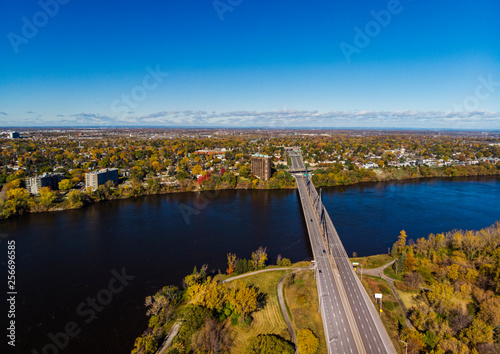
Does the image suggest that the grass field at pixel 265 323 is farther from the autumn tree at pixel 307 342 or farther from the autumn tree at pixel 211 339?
the autumn tree at pixel 307 342

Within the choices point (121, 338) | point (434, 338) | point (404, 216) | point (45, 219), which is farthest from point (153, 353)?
point (404, 216)

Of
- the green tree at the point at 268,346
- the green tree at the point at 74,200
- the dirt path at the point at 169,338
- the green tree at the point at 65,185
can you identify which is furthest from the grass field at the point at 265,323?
the green tree at the point at 65,185

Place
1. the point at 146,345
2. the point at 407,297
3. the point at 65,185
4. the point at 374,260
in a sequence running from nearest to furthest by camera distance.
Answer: the point at 146,345, the point at 407,297, the point at 374,260, the point at 65,185

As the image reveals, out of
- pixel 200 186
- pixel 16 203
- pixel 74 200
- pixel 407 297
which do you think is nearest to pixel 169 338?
pixel 407 297

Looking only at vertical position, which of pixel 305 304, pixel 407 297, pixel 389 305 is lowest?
pixel 407 297

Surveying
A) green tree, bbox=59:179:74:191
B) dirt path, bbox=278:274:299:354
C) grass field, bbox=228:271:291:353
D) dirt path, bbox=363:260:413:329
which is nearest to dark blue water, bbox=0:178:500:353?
dirt path, bbox=363:260:413:329

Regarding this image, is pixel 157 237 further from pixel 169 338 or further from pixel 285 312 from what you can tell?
pixel 285 312
